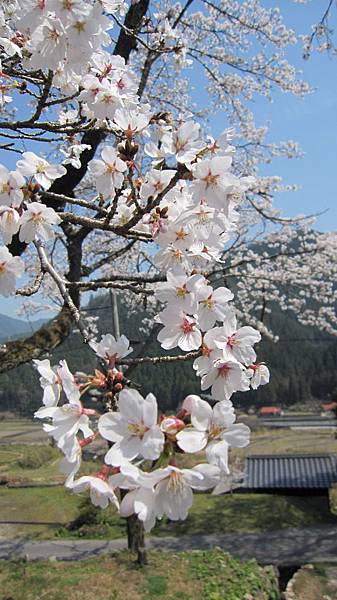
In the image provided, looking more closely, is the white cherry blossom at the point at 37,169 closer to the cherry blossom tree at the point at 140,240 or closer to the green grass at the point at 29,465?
the cherry blossom tree at the point at 140,240

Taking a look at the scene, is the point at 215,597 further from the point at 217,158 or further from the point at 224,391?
the point at 217,158

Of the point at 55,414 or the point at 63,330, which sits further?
the point at 63,330

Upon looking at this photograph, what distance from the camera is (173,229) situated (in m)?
1.67

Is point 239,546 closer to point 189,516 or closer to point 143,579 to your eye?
point 189,516

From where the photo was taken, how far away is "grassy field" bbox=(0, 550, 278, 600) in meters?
5.99

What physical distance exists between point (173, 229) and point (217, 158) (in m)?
0.33

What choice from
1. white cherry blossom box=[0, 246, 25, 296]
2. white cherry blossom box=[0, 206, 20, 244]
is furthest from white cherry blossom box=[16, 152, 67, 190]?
white cherry blossom box=[0, 246, 25, 296]

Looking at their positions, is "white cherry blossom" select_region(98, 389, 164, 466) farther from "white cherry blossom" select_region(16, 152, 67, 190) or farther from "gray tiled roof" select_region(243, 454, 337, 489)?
"gray tiled roof" select_region(243, 454, 337, 489)

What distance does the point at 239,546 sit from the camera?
10.0 m

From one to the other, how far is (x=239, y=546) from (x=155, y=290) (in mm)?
10051

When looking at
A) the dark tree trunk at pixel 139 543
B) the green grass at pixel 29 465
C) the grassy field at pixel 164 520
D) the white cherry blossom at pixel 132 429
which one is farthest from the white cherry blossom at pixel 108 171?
the green grass at pixel 29 465

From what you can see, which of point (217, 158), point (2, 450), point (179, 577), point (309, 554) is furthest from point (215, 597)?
point (2, 450)

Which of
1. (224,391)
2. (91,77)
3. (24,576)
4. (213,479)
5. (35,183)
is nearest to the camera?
(213,479)

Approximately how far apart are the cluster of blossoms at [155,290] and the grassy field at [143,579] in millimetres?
5335
